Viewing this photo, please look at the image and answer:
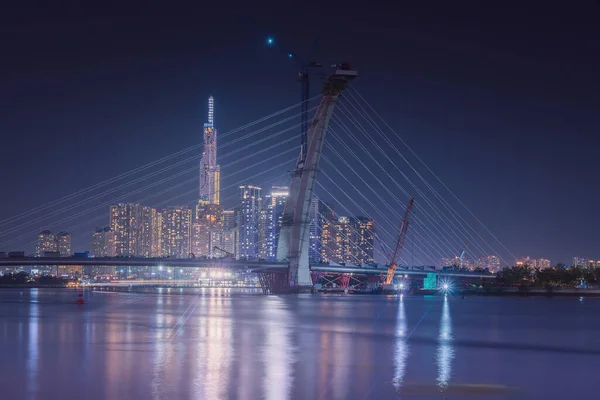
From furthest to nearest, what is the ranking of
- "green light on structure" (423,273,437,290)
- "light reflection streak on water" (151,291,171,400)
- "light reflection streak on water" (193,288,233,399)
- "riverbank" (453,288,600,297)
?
1. "green light on structure" (423,273,437,290)
2. "riverbank" (453,288,600,297)
3. "light reflection streak on water" (193,288,233,399)
4. "light reflection streak on water" (151,291,171,400)

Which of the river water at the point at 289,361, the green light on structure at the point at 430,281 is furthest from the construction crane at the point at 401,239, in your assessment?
the river water at the point at 289,361

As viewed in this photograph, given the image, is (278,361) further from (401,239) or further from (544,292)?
(401,239)

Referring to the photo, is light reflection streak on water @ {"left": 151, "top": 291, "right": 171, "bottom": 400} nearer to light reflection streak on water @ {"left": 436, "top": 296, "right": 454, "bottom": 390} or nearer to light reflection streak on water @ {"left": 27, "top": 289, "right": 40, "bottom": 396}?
light reflection streak on water @ {"left": 27, "top": 289, "right": 40, "bottom": 396}

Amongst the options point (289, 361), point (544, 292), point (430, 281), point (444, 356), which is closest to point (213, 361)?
point (289, 361)

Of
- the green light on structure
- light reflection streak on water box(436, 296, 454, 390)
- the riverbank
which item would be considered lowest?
the riverbank

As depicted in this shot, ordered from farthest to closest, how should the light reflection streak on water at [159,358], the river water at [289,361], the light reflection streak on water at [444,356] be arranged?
the light reflection streak on water at [444,356] < the river water at [289,361] < the light reflection streak on water at [159,358]

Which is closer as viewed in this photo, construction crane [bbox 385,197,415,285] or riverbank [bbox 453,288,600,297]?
riverbank [bbox 453,288,600,297]

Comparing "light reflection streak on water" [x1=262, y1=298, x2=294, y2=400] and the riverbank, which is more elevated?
"light reflection streak on water" [x1=262, y1=298, x2=294, y2=400]

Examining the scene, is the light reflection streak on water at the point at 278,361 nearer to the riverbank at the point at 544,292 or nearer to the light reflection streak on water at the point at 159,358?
the light reflection streak on water at the point at 159,358

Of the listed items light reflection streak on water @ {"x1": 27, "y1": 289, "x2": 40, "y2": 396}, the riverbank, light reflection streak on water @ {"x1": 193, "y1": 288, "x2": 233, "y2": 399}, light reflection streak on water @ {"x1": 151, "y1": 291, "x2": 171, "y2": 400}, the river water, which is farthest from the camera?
the riverbank

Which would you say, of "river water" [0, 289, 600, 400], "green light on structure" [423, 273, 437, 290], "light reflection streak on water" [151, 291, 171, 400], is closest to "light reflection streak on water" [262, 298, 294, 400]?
"river water" [0, 289, 600, 400]

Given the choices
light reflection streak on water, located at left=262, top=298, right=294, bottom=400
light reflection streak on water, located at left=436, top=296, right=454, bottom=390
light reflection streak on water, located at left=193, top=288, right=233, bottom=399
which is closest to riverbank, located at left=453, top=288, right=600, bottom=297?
light reflection streak on water, located at left=436, top=296, right=454, bottom=390

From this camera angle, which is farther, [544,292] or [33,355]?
[544,292]

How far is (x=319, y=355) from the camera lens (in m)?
21.7
